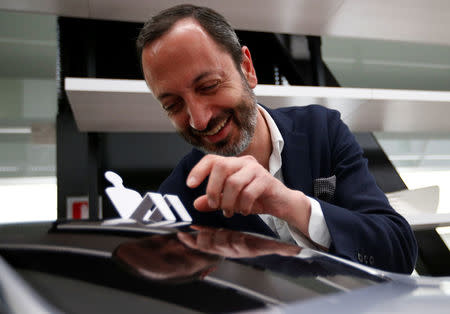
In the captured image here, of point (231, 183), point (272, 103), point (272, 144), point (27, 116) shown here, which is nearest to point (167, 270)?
point (231, 183)

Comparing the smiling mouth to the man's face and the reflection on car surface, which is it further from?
the reflection on car surface

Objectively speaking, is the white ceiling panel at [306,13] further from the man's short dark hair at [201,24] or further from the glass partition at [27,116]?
the man's short dark hair at [201,24]

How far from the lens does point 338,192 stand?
2.77 ft

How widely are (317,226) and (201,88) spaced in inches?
14.3

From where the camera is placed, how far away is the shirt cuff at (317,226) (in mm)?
649

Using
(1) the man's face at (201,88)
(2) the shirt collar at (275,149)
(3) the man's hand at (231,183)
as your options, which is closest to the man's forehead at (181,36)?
(1) the man's face at (201,88)

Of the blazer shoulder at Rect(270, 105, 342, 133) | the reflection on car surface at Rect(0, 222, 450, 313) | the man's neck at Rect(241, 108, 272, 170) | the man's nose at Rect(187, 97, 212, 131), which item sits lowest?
the man's neck at Rect(241, 108, 272, 170)

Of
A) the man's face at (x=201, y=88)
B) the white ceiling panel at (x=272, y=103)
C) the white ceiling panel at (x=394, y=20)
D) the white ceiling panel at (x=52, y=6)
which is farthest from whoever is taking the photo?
the white ceiling panel at (x=394, y=20)

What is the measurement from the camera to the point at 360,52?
2045 mm

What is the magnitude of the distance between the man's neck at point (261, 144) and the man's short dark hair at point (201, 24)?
160 mm

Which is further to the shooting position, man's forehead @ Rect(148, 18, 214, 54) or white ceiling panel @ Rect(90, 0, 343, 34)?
white ceiling panel @ Rect(90, 0, 343, 34)

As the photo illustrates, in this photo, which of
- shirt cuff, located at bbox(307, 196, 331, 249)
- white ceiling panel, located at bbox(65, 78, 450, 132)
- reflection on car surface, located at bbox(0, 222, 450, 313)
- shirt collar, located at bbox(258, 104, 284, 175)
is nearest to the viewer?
reflection on car surface, located at bbox(0, 222, 450, 313)

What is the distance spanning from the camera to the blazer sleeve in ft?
2.16

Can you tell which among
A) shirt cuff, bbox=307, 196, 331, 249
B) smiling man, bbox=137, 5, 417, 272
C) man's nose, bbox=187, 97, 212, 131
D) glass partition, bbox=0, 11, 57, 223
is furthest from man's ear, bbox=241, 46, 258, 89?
glass partition, bbox=0, 11, 57, 223
